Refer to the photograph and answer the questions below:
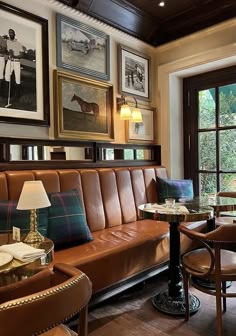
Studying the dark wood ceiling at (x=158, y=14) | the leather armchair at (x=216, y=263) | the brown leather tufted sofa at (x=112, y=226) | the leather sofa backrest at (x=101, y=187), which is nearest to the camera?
the leather armchair at (x=216, y=263)

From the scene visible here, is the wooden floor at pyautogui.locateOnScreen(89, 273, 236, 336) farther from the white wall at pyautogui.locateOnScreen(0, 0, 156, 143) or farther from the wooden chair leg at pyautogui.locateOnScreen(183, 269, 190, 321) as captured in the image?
the white wall at pyautogui.locateOnScreen(0, 0, 156, 143)

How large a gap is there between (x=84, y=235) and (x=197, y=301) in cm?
108

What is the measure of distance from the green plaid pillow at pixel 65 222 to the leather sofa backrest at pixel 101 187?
0.85ft

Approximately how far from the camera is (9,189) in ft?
7.48

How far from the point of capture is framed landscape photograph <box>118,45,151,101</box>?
3.52 meters

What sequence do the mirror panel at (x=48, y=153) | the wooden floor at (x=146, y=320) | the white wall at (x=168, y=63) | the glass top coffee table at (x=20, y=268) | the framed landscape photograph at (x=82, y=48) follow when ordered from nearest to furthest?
the glass top coffee table at (x=20, y=268) < the wooden floor at (x=146, y=320) < the mirror panel at (x=48, y=153) < the white wall at (x=168, y=63) < the framed landscape photograph at (x=82, y=48)

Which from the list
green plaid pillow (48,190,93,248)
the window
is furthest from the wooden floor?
the window

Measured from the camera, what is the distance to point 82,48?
10.0 ft

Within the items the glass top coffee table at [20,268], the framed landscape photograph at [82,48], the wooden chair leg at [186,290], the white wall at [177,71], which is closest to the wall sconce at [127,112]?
the framed landscape photograph at [82,48]

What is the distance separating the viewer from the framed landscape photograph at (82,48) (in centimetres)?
288

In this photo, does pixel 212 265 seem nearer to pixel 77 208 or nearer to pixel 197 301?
pixel 197 301

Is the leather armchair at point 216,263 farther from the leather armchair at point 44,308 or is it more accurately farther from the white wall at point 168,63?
the white wall at point 168,63

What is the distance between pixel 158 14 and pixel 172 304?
3.25 meters

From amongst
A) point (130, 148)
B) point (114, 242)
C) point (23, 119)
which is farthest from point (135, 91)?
point (114, 242)
